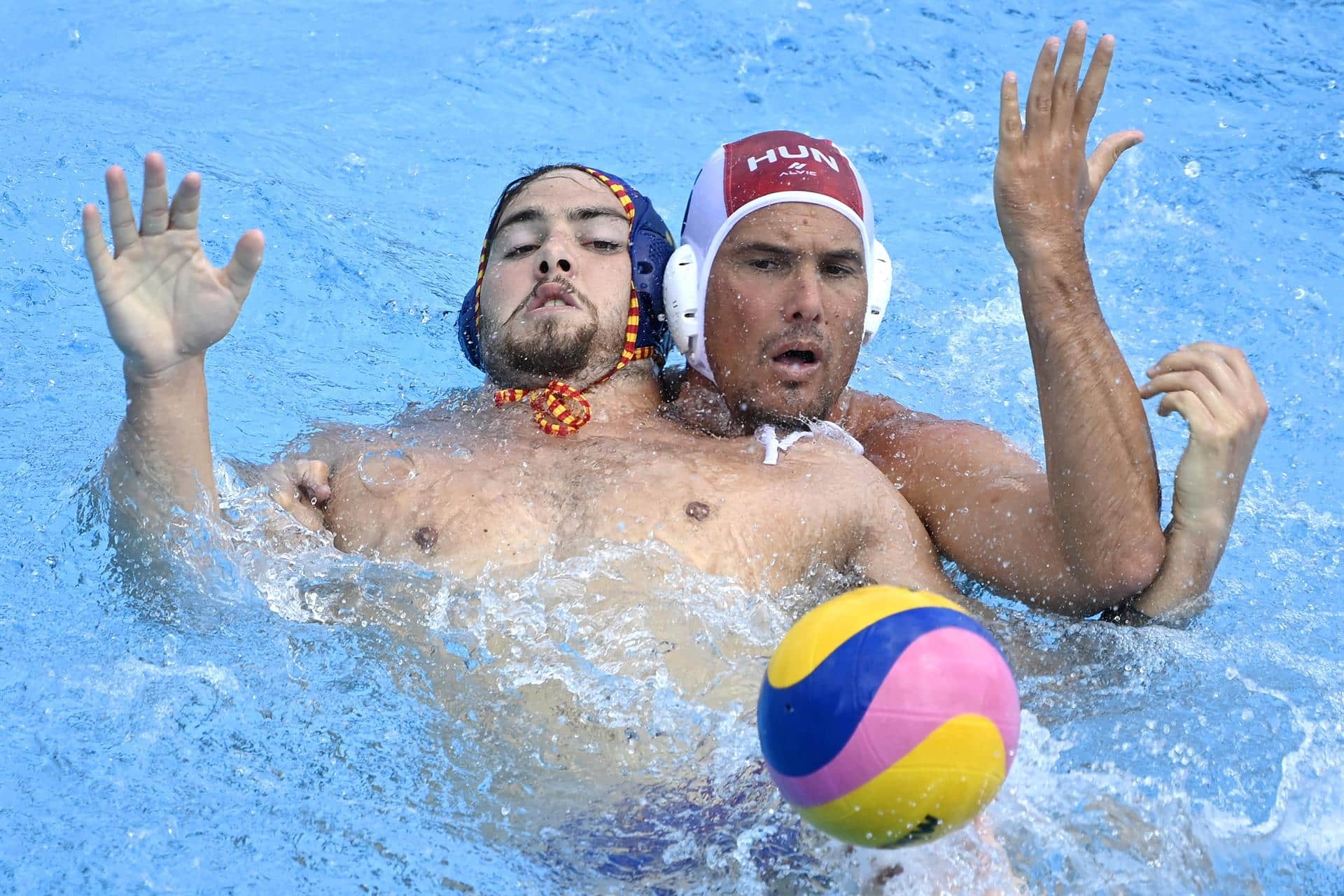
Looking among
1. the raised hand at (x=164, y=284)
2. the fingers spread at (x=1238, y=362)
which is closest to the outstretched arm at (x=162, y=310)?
the raised hand at (x=164, y=284)

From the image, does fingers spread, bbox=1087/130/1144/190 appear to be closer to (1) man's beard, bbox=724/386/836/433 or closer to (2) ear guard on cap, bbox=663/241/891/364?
(2) ear guard on cap, bbox=663/241/891/364

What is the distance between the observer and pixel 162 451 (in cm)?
332

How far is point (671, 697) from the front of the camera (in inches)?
134

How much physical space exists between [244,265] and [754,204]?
1.72 meters

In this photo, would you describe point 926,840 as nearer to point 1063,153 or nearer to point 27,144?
point 1063,153

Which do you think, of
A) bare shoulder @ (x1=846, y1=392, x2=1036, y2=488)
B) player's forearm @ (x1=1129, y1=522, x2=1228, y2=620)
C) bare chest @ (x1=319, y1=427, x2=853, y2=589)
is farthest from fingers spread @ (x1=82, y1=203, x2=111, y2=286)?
player's forearm @ (x1=1129, y1=522, x2=1228, y2=620)

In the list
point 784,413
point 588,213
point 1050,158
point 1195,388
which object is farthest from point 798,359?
point 1195,388

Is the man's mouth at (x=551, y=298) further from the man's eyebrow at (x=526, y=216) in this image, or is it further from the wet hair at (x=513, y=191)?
the wet hair at (x=513, y=191)

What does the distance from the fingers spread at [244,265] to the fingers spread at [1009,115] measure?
1.80m

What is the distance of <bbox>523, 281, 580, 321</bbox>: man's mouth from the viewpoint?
430 centimetres

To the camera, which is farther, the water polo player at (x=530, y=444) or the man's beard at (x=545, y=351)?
the man's beard at (x=545, y=351)

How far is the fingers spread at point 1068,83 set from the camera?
130 inches

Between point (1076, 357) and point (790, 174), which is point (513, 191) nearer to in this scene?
point (790, 174)

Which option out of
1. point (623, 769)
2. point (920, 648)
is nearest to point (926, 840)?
point (920, 648)
